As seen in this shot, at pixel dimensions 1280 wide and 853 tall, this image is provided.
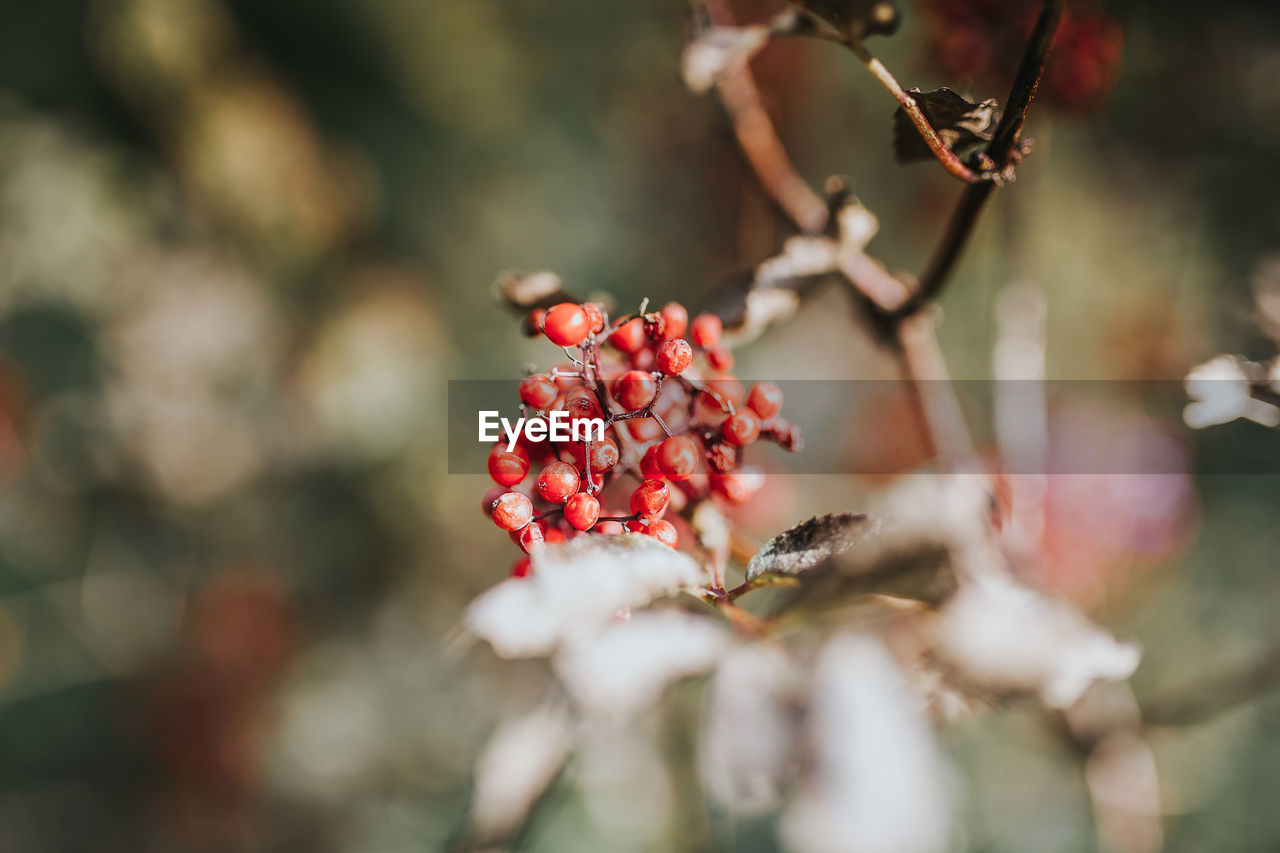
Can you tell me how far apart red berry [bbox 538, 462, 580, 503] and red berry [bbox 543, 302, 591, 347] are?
0.10m

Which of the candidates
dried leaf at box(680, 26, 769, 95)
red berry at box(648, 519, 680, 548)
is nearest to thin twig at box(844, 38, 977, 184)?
dried leaf at box(680, 26, 769, 95)

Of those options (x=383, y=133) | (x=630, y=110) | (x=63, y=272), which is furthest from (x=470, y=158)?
(x=63, y=272)

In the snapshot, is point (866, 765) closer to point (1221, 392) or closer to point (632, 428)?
point (632, 428)

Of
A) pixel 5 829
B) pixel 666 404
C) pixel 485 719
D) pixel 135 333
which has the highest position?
pixel 135 333

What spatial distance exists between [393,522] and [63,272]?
43.5 inches

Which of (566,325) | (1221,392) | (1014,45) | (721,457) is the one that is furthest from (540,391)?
(1014,45)

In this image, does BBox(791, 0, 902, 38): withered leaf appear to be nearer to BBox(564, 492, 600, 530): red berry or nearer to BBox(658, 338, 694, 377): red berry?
BBox(658, 338, 694, 377): red berry

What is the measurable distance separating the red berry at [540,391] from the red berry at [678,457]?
102 millimetres

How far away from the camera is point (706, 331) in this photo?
0.56 meters

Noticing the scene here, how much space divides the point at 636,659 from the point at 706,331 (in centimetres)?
28

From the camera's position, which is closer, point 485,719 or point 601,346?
point 601,346

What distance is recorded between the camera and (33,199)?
1715 mm

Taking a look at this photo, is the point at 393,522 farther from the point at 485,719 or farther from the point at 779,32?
the point at 779,32

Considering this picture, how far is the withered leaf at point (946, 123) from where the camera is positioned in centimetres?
44
